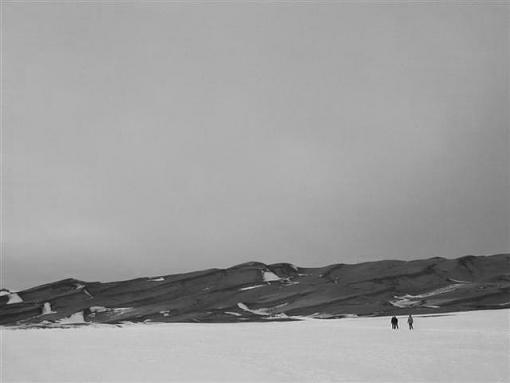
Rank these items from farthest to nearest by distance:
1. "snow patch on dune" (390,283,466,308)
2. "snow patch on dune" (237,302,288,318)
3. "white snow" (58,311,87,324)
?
"white snow" (58,311,87,324)
"snow patch on dune" (237,302,288,318)
"snow patch on dune" (390,283,466,308)

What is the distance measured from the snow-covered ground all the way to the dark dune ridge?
30054 millimetres

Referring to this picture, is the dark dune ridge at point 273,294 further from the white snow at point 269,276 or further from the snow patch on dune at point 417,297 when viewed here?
the snow patch on dune at point 417,297

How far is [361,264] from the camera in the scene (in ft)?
320

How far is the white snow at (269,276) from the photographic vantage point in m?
98.1

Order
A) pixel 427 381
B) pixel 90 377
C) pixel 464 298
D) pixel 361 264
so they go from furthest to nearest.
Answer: pixel 361 264 → pixel 464 298 → pixel 90 377 → pixel 427 381

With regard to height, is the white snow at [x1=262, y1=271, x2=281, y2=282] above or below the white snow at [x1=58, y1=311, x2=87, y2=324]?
above

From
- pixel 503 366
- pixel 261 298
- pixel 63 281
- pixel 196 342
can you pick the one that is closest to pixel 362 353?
pixel 503 366

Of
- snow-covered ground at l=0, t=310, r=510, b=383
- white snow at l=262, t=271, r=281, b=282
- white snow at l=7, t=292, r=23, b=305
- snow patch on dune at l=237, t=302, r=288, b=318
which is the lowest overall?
snow-covered ground at l=0, t=310, r=510, b=383

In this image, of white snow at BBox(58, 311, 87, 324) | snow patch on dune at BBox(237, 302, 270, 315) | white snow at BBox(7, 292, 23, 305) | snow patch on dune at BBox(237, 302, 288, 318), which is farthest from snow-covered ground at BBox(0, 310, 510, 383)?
white snow at BBox(7, 292, 23, 305)

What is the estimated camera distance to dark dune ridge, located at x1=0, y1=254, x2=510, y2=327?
74750 mm

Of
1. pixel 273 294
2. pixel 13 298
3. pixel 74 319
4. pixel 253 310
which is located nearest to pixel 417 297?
pixel 273 294

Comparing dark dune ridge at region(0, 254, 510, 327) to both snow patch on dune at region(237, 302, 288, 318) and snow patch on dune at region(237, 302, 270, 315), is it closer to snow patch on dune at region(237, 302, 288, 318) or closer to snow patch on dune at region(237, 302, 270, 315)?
snow patch on dune at region(237, 302, 288, 318)

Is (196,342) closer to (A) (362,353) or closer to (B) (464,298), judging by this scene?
(A) (362,353)

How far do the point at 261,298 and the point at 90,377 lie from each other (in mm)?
65483
